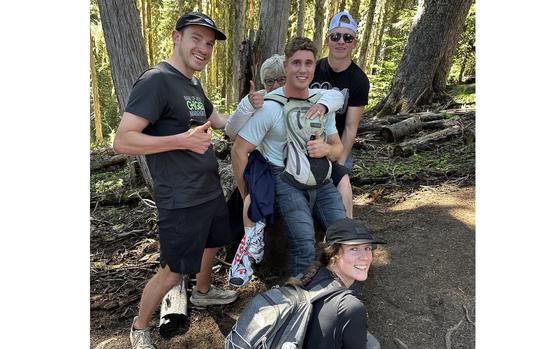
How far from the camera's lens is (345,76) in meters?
3.97

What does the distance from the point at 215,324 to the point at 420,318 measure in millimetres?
1589

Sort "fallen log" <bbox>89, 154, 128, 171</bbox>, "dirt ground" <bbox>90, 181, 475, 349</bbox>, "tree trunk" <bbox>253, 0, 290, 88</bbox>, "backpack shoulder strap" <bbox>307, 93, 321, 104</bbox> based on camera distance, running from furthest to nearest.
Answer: "fallen log" <bbox>89, 154, 128, 171</bbox> < "tree trunk" <bbox>253, 0, 290, 88</bbox> < "backpack shoulder strap" <bbox>307, 93, 321, 104</bbox> < "dirt ground" <bbox>90, 181, 475, 349</bbox>

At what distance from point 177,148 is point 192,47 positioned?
73cm

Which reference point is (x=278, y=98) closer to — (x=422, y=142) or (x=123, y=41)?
(x=123, y=41)

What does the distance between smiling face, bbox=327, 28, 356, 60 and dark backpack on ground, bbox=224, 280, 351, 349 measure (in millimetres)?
2522

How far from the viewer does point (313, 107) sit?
122 inches

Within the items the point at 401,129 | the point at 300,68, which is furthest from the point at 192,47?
the point at 401,129

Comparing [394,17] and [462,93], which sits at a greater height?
[394,17]

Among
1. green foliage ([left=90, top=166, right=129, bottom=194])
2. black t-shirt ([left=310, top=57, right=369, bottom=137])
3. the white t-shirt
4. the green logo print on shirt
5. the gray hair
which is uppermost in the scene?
the gray hair

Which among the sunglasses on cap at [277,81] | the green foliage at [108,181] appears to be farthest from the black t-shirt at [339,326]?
the green foliage at [108,181]

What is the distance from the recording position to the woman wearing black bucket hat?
2.03 meters

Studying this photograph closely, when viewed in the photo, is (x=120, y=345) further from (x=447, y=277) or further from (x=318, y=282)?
(x=447, y=277)

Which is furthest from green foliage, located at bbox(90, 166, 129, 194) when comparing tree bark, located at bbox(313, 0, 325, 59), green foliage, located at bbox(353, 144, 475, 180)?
tree bark, located at bbox(313, 0, 325, 59)

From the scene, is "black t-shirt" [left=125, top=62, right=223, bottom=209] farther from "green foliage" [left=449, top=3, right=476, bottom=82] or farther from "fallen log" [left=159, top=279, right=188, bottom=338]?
"green foliage" [left=449, top=3, right=476, bottom=82]
